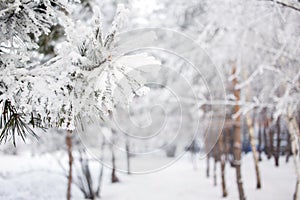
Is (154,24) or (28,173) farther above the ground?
(154,24)

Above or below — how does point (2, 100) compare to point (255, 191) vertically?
above

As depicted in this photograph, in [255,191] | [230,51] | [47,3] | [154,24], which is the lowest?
[255,191]

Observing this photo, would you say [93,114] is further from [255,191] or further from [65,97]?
[255,191]

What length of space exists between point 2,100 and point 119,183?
916cm

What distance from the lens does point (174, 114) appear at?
7.57 meters

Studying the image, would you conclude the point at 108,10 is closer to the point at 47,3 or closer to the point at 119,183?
the point at 47,3

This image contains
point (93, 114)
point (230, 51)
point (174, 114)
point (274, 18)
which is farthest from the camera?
point (174, 114)

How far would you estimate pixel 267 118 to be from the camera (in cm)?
1091

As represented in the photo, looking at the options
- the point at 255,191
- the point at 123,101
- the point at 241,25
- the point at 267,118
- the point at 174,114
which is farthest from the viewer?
the point at 267,118

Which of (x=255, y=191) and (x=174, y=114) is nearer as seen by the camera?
(x=255, y=191)

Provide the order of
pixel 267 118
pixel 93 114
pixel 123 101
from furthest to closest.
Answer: pixel 267 118
pixel 93 114
pixel 123 101

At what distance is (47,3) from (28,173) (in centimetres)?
614

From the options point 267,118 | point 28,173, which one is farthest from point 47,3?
point 267,118

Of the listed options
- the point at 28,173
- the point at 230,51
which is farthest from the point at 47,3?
the point at 28,173
